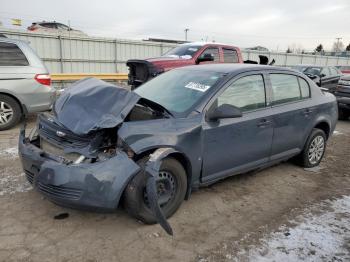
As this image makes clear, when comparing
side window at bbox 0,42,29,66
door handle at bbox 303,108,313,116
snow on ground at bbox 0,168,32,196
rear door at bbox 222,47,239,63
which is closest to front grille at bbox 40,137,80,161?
snow on ground at bbox 0,168,32,196

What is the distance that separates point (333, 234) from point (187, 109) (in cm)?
199

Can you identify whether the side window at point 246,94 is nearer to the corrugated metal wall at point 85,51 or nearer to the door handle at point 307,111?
the door handle at point 307,111

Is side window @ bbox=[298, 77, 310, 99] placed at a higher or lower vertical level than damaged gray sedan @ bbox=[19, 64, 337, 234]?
higher

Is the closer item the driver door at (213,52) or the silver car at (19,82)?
the silver car at (19,82)

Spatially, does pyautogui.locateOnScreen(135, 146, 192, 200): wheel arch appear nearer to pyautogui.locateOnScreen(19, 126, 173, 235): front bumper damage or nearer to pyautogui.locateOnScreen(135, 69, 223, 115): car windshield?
pyautogui.locateOnScreen(19, 126, 173, 235): front bumper damage

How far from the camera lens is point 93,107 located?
11.5ft

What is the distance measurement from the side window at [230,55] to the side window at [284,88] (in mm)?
5833

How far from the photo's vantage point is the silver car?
269 inches

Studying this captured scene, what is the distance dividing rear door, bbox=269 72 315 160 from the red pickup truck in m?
4.37

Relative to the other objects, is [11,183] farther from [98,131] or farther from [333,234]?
Answer: [333,234]

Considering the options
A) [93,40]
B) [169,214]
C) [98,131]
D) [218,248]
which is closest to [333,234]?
[218,248]

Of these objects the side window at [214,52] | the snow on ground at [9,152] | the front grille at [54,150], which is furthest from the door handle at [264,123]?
the side window at [214,52]

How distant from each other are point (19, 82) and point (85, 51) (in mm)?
9145

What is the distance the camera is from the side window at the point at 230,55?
34.8ft
